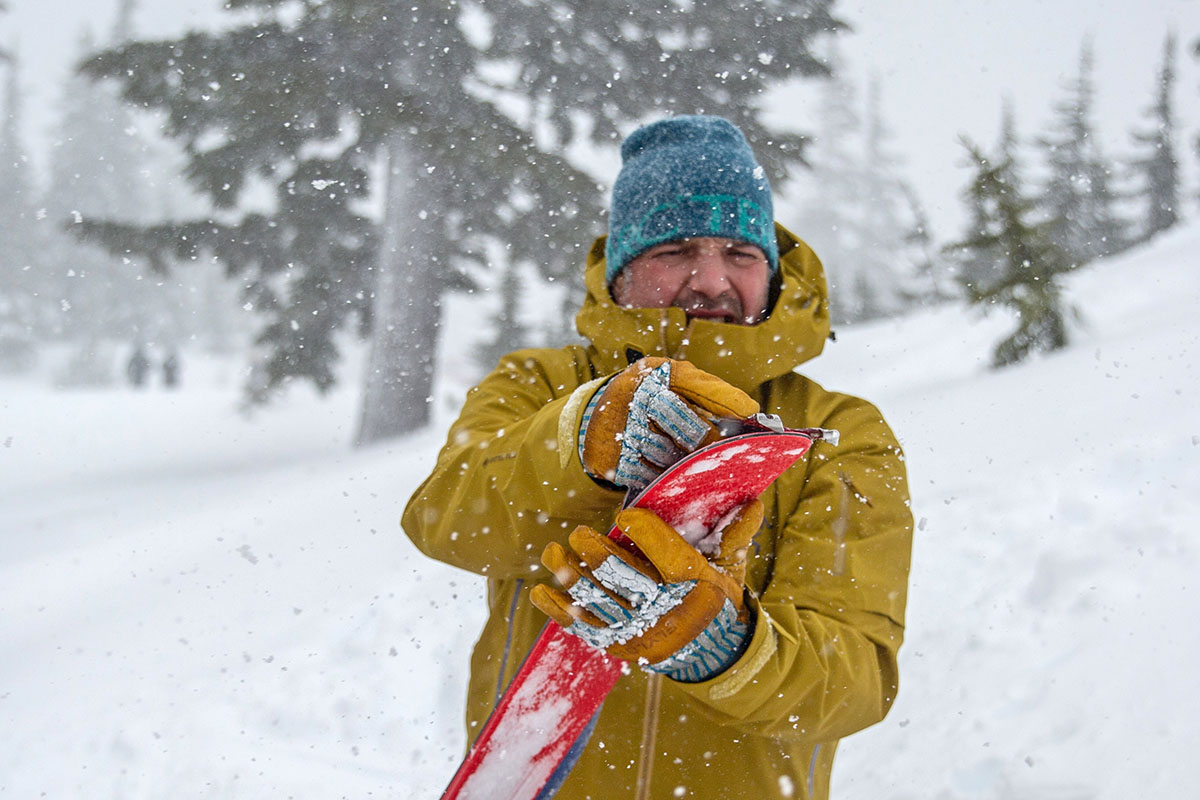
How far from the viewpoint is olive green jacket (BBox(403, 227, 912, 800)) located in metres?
1.44

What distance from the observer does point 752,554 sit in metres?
1.74

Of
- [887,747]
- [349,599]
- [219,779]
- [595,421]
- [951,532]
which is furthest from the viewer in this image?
[349,599]

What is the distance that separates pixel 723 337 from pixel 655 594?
720 mm

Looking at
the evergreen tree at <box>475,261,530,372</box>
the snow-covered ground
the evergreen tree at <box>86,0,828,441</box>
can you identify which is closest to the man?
the snow-covered ground

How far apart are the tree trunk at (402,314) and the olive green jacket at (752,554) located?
987 centimetres

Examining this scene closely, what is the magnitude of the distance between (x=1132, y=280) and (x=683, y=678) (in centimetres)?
1466

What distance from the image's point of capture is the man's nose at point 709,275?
2.04 m

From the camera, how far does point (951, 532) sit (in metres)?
4.97

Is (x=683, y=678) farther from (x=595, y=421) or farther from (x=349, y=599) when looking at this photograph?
(x=349, y=599)

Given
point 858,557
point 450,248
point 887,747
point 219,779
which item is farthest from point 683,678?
point 450,248

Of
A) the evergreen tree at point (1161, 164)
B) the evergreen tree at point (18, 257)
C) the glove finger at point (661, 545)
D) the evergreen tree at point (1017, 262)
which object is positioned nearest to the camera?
the glove finger at point (661, 545)

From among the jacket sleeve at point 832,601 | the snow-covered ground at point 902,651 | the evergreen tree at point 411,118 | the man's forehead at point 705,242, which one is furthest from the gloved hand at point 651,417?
the evergreen tree at point 411,118

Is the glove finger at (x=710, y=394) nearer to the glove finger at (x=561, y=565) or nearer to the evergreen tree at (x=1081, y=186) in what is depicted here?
the glove finger at (x=561, y=565)

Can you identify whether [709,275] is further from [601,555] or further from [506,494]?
[601,555]
